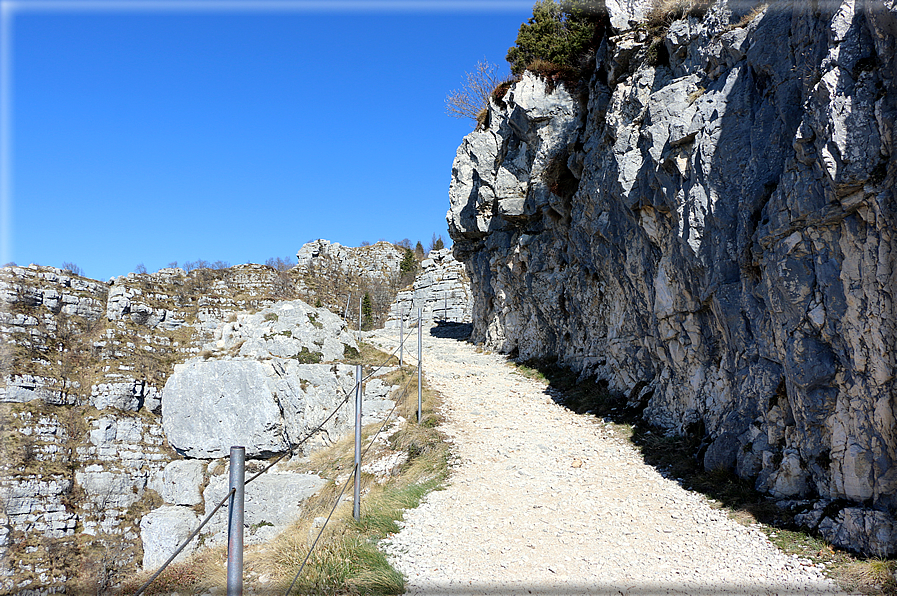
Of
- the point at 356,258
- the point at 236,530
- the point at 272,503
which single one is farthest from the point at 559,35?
the point at 356,258

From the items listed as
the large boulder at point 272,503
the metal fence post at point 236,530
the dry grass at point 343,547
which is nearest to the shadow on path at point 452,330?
the large boulder at point 272,503

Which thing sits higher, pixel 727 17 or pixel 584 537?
pixel 727 17

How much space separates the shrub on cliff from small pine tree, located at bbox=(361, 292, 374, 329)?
24.3 m

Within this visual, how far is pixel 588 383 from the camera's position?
1664cm

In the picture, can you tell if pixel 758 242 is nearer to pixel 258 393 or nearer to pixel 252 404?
pixel 258 393

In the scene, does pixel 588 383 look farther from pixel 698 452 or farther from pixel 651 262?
pixel 698 452

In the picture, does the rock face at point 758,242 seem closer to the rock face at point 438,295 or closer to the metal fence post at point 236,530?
the metal fence post at point 236,530

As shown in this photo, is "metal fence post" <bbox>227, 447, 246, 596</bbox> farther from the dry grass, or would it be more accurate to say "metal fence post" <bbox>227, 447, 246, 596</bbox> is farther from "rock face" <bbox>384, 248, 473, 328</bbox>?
"rock face" <bbox>384, 248, 473, 328</bbox>

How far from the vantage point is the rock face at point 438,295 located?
41.7 metres

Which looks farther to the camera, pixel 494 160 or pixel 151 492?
pixel 494 160

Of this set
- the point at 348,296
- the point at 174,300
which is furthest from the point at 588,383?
the point at 348,296

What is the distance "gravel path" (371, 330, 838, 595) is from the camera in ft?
20.1

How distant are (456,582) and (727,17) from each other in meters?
11.6

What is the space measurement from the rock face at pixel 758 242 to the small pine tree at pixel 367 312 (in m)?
25.8
